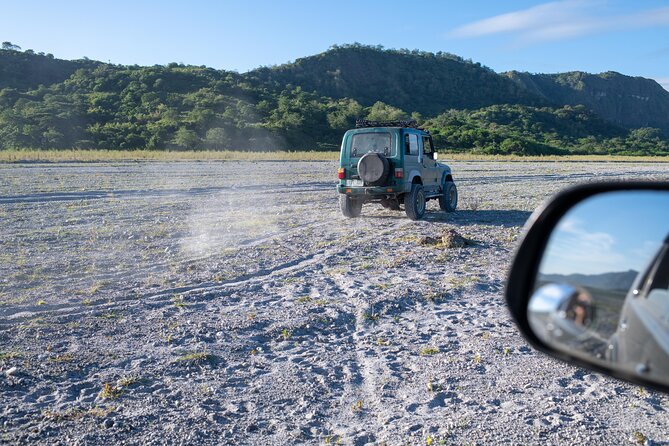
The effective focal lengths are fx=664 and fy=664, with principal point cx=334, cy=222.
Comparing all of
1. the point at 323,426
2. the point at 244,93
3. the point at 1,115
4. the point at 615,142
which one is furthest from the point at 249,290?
the point at 615,142

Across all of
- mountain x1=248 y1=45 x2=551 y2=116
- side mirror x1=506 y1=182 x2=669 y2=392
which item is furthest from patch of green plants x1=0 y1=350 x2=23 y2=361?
mountain x1=248 y1=45 x2=551 y2=116

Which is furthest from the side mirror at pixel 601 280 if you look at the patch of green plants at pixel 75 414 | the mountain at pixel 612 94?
the mountain at pixel 612 94

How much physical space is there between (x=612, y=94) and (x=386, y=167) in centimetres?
19428

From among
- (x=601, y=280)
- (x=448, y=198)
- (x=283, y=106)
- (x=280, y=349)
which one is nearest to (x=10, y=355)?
(x=280, y=349)

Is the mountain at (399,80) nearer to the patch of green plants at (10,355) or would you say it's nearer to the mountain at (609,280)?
the patch of green plants at (10,355)

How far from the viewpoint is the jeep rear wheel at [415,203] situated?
46.4 feet

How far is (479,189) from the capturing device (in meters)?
23.8

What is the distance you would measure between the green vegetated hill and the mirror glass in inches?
2660

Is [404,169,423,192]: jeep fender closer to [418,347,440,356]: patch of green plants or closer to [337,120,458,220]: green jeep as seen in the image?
[337,120,458,220]: green jeep

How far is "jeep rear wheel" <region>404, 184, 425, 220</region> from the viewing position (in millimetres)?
14142

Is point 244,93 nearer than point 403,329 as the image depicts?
No

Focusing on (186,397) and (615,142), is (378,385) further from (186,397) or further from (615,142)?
(615,142)

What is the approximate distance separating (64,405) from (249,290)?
348cm

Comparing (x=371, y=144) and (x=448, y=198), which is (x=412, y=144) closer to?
(x=371, y=144)
